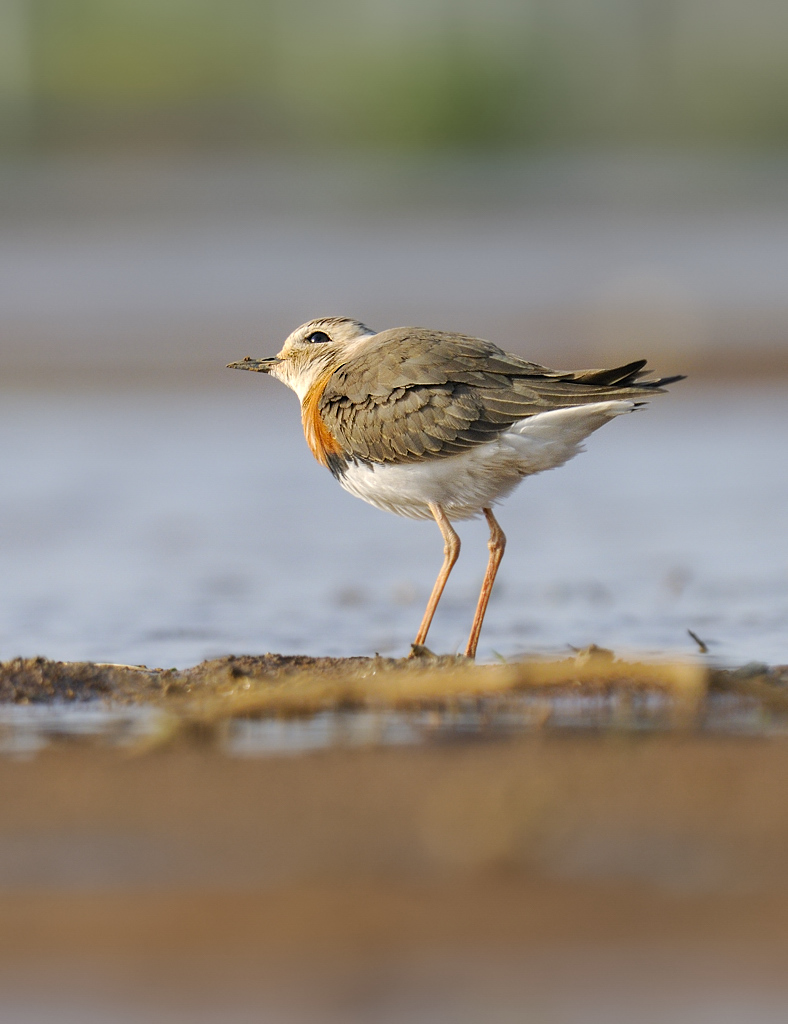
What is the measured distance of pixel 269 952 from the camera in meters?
3.10

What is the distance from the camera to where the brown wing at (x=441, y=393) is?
5914 mm

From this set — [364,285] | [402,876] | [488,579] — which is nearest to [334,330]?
[488,579]

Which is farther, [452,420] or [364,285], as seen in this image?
[364,285]

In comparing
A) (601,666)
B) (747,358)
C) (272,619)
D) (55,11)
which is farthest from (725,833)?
(55,11)

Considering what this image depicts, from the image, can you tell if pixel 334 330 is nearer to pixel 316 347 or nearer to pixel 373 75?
pixel 316 347

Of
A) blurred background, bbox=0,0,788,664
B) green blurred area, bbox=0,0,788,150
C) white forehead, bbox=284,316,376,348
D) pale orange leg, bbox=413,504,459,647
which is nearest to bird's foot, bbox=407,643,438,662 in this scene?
pale orange leg, bbox=413,504,459,647

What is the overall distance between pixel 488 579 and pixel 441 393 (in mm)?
783

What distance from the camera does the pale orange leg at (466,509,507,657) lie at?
6.05m

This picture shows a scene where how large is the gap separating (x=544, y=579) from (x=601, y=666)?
2635mm

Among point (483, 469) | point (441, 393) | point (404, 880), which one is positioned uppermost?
point (441, 393)

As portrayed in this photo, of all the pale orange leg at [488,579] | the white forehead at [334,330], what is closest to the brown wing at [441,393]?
the pale orange leg at [488,579]

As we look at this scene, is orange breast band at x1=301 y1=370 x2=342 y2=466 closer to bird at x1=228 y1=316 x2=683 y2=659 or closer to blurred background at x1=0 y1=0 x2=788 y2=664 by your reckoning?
bird at x1=228 y1=316 x2=683 y2=659

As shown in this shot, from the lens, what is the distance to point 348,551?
28.2ft

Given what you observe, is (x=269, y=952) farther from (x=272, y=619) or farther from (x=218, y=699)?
(x=272, y=619)
